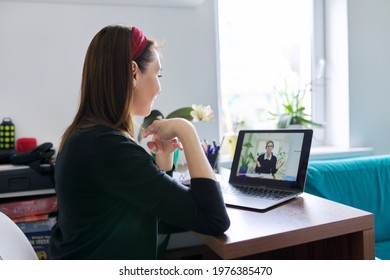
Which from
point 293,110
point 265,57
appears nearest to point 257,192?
point 293,110

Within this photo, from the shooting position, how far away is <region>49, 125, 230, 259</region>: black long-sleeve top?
0.74m

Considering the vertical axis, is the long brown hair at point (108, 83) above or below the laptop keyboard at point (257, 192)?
above

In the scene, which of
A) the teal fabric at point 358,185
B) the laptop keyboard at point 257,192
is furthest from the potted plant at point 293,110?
the laptop keyboard at point 257,192

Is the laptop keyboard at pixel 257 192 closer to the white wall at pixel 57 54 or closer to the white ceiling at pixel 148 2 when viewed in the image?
the white wall at pixel 57 54

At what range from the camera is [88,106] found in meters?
0.85

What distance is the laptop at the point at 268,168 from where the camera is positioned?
1090 millimetres

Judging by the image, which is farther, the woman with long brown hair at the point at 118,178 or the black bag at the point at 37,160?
the black bag at the point at 37,160

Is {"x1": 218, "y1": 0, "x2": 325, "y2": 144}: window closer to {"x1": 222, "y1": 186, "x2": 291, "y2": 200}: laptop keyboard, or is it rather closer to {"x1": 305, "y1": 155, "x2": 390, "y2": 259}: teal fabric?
{"x1": 305, "y1": 155, "x2": 390, "y2": 259}: teal fabric

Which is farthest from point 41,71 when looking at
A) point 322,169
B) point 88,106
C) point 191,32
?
point 322,169

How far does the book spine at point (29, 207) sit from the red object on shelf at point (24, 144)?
32cm

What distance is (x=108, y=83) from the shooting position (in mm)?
832

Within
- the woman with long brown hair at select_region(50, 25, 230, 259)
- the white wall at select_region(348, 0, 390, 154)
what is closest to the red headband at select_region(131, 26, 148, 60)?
the woman with long brown hair at select_region(50, 25, 230, 259)

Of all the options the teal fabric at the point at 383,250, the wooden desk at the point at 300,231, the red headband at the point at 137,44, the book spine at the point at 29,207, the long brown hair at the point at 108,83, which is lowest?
the teal fabric at the point at 383,250

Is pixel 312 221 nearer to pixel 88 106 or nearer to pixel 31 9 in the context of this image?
pixel 88 106
